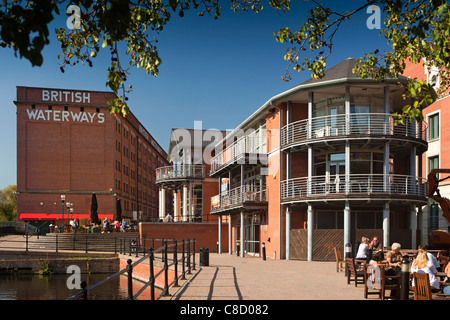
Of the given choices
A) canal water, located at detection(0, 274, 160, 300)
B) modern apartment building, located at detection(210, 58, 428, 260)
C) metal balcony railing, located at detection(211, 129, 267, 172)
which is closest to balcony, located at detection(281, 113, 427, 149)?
modern apartment building, located at detection(210, 58, 428, 260)

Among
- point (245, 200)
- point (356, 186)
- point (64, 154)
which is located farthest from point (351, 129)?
point (64, 154)

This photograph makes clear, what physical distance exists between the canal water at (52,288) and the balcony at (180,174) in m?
15.0

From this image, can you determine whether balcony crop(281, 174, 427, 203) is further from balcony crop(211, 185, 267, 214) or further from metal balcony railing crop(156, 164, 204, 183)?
metal balcony railing crop(156, 164, 204, 183)

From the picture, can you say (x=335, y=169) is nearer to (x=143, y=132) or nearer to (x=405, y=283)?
(x=405, y=283)

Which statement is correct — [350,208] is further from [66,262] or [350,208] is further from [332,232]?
[66,262]

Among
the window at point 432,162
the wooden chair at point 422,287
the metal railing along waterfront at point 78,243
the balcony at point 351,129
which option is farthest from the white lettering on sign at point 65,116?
the wooden chair at point 422,287

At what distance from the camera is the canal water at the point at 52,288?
21.5 meters

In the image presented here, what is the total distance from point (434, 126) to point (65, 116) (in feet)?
135

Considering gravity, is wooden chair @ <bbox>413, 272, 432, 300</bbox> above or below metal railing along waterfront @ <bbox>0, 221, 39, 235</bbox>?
above

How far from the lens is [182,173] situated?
4331cm

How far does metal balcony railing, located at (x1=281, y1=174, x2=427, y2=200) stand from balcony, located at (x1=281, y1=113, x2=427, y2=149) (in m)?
1.93

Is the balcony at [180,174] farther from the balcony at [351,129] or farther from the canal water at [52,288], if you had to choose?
the balcony at [351,129]

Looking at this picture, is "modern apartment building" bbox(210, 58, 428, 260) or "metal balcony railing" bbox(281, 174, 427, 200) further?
"modern apartment building" bbox(210, 58, 428, 260)

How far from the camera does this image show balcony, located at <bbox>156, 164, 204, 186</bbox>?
42750 mm
